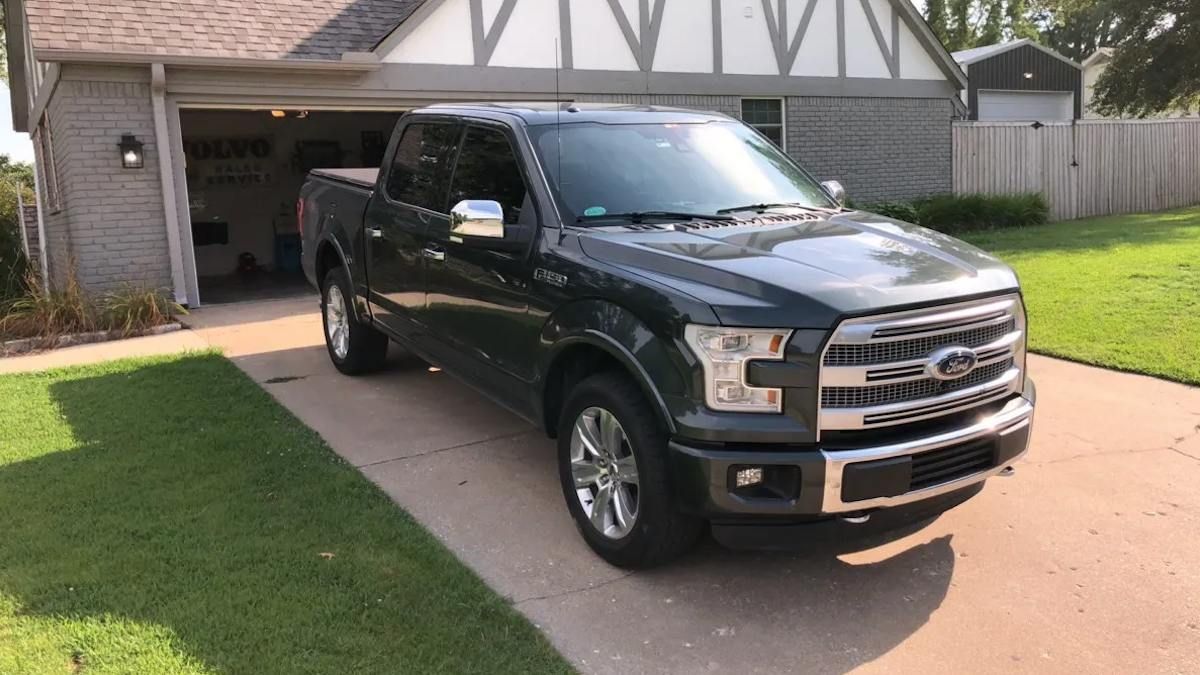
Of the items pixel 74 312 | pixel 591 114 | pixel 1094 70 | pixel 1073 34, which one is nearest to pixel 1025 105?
pixel 1094 70

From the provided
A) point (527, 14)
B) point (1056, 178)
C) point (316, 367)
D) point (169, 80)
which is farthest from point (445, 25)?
point (1056, 178)

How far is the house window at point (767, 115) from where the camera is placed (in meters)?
15.3

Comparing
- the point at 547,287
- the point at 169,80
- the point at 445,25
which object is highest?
the point at 445,25

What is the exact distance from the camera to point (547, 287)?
434cm

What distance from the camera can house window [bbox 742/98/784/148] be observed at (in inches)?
604

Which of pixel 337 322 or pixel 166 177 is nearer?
pixel 337 322

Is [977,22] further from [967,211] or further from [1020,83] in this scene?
[967,211]

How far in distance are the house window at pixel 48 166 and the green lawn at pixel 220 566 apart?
8069 mm

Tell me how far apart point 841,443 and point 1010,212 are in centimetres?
1535

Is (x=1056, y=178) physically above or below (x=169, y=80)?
below

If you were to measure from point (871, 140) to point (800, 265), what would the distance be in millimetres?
13845

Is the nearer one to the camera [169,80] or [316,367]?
[316,367]

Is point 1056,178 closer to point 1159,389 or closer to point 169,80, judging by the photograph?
point 1159,389

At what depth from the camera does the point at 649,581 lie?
393 centimetres
